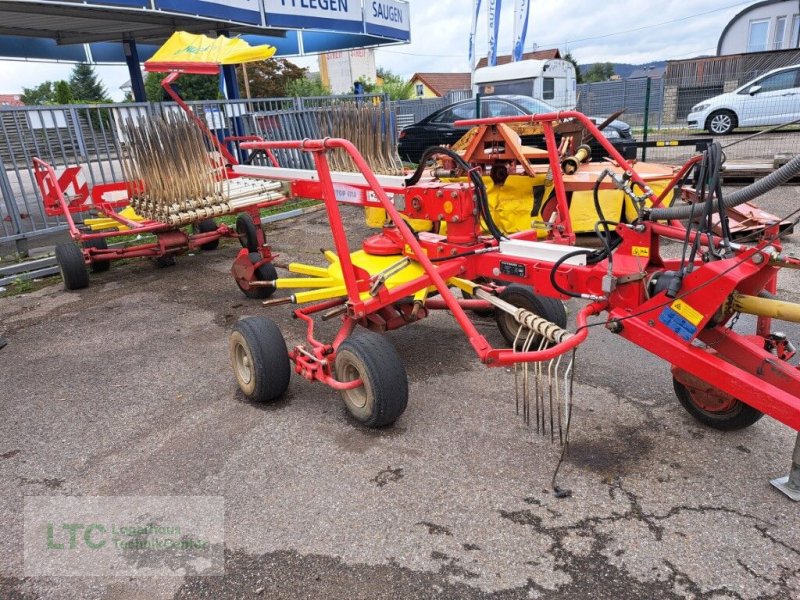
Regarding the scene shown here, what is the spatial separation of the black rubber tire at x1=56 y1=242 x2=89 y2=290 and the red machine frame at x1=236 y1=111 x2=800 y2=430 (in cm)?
364

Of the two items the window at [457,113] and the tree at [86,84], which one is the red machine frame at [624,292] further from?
the tree at [86,84]

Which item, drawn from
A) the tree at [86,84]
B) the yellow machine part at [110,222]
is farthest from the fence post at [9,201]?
the tree at [86,84]

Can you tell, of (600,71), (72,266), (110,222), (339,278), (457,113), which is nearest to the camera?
(339,278)

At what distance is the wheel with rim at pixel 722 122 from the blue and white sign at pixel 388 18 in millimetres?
8958

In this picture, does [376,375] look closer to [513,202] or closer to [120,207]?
[513,202]

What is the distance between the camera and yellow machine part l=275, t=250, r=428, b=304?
3689mm

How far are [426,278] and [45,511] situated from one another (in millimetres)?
2292

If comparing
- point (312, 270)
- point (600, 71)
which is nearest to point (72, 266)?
point (312, 270)

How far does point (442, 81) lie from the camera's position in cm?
5641

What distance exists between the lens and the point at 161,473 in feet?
9.85

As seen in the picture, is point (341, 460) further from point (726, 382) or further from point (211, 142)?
point (211, 142)

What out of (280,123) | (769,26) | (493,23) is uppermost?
(493,23)

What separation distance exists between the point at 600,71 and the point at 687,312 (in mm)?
86358

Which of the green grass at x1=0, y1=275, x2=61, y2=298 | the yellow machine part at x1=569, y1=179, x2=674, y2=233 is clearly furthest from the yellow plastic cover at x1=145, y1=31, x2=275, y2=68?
the yellow machine part at x1=569, y1=179, x2=674, y2=233
